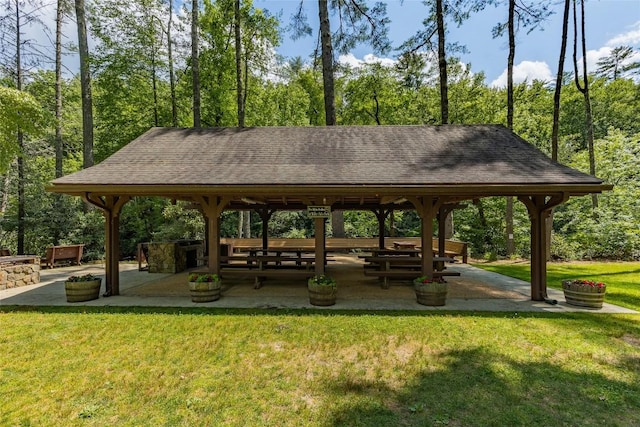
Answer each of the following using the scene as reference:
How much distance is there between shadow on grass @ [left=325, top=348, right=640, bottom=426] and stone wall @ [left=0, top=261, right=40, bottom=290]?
9015 millimetres

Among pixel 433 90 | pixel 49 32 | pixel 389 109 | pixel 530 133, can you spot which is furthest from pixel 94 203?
pixel 530 133

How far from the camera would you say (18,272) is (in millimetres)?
8016

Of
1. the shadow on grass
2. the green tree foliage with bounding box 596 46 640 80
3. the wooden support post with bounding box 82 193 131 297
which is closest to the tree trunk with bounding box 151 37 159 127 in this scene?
the wooden support post with bounding box 82 193 131 297

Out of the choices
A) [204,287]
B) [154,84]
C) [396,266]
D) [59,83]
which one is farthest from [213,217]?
[59,83]

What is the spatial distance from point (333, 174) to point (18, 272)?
27.6 ft

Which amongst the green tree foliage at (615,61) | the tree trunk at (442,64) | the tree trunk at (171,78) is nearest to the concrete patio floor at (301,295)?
the tree trunk at (442,64)

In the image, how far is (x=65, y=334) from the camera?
4.75 metres

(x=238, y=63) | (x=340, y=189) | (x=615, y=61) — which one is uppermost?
(x=615, y=61)

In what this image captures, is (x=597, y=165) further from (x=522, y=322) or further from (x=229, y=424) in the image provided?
(x=229, y=424)

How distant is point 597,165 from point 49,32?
27.3 metres

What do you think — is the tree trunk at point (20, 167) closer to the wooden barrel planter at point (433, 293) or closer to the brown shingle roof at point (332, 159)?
the brown shingle roof at point (332, 159)

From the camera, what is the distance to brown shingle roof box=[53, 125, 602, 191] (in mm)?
6375

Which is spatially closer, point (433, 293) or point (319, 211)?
point (433, 293)

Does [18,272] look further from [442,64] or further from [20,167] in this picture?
[442,64]
